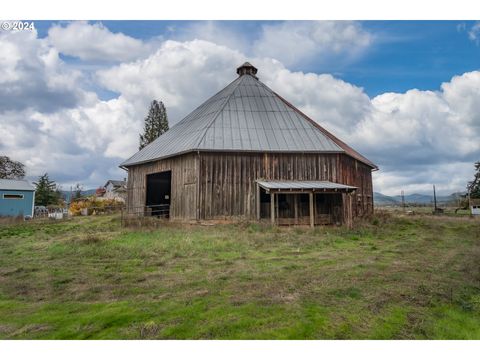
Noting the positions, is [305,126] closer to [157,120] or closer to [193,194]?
[193,194]

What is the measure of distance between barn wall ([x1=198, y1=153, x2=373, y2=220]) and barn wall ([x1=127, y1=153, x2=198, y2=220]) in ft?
1.63

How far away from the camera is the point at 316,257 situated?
9.92m

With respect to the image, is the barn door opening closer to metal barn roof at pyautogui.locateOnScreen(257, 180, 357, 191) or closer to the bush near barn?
metal barn roof at pyautogui.locateOnScreen(257, 180, 357, 191)

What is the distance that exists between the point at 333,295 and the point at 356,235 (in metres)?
10.2

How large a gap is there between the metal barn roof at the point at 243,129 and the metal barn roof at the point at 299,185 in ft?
5.93

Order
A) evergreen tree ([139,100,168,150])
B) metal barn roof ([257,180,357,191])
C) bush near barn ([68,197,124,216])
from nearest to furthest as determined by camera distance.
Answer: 1. metal barn roof ([257,180,357,191])
2. bush near barn ([68,197,124,216])
3. evergreen tree ([139,100,168,150])

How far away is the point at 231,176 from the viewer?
18.5 m

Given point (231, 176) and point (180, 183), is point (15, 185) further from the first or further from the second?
point (231, 176)

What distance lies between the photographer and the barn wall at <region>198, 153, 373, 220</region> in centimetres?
1825

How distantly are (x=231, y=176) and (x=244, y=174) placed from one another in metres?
0.72

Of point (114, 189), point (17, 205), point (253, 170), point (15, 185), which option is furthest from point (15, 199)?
point (114, 189)

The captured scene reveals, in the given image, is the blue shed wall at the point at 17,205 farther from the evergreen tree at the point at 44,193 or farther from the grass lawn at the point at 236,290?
the grass lawn at the point at 236,290

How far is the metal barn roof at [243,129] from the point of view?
1916cm

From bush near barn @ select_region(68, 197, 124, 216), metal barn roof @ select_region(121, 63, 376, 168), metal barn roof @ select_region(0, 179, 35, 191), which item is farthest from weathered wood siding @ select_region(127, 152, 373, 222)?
metal barn roof @ select_region(0, 179, 35, 191)
